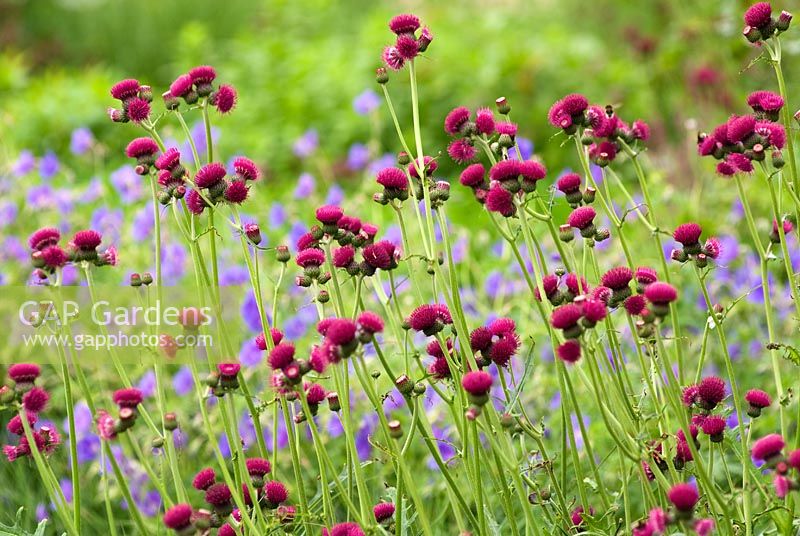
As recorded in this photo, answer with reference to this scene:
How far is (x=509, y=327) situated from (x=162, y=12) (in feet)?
33.3

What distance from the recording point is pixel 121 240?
14.3ft

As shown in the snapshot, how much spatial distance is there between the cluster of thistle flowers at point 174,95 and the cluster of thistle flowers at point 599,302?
0.70 meters

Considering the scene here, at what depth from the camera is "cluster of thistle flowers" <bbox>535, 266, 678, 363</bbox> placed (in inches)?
54.4

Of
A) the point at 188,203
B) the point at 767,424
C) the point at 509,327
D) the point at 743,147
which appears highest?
the point at 188,203

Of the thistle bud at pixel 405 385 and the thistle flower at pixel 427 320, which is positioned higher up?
the thistle flower at pixel 427 320

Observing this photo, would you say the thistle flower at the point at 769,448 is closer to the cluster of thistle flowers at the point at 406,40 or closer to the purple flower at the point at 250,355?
the cluster of thistle flowers at the point at 406,40

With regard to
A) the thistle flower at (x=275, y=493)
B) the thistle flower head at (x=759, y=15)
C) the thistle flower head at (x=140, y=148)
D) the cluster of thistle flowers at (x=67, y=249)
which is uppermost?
the thistle flower head at (x=140, y=148)

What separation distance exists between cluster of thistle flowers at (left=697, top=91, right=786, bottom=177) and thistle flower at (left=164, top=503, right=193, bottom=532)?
1036 millimetres

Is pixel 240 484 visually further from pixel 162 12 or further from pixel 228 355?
pixel 162 12

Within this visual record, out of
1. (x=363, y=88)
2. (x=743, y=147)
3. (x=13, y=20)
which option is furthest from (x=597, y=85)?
(x=13, y=20)

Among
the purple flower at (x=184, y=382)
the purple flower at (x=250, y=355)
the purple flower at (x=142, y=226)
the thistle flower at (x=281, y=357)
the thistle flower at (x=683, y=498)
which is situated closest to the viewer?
the thistle flower at (x=683, y=498)

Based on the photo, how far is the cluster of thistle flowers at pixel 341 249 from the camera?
5.50 feet

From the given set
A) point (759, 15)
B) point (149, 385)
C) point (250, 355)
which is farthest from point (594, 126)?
point (149, 385)

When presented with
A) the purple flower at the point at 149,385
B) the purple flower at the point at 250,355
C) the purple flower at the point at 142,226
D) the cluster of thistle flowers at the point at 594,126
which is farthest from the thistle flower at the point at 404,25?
the purple flower at the point at 142,226
